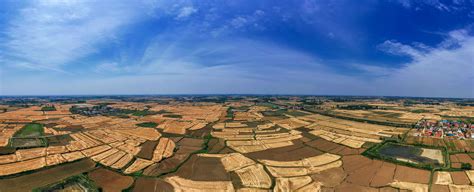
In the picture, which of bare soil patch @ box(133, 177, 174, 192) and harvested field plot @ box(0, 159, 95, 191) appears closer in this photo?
bare soil patch @ box(133, 177, 174, 192)

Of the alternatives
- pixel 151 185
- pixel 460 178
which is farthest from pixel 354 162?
pixel 151 185

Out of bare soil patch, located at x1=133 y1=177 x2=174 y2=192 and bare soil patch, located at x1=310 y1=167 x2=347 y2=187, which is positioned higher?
bare soil patch, located at x1=310 y1=167 x2=347 y2=187

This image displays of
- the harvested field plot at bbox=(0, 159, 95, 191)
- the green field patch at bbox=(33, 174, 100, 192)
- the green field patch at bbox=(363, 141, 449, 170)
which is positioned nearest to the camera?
the green field patch at bbox=(33, 174, 100, 192)

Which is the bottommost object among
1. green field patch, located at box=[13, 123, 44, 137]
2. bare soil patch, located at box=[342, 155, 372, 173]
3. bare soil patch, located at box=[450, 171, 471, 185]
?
bare soil patch, located at box=[342, 155, 372, 173]

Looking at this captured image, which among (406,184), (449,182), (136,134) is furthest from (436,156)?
(136,134)

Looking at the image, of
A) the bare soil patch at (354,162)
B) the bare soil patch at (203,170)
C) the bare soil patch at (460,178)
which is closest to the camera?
the bare soil patch at (460,178)

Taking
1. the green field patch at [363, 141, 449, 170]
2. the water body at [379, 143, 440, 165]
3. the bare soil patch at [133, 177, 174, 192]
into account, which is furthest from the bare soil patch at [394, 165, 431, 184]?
the bare soil patch at [133, 177, 174, 192]

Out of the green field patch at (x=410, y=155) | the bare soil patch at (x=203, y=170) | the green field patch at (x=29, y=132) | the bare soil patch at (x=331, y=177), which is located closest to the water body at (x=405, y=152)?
the green field patch at (x=410, y=155)

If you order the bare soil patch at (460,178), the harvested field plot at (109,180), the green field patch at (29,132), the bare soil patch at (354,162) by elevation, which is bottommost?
the harvested field plot at (109,180)

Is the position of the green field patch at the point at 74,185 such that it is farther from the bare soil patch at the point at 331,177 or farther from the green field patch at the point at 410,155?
the green field patch at the point at 410,155

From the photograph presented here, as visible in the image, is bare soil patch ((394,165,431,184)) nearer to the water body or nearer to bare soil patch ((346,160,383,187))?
bare soil patch ((346,160,383,187))

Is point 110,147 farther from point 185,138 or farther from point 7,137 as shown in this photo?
point 7,137
